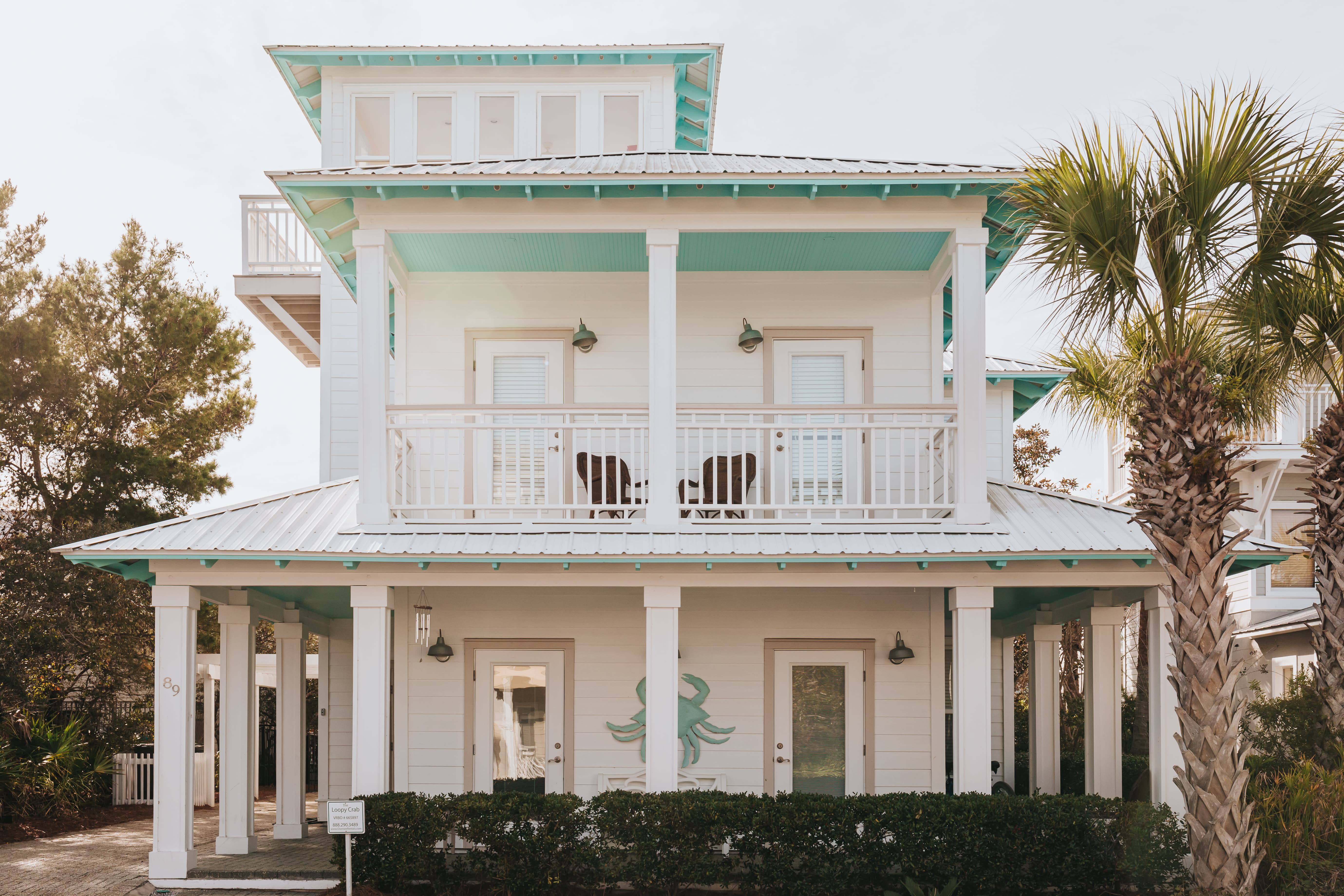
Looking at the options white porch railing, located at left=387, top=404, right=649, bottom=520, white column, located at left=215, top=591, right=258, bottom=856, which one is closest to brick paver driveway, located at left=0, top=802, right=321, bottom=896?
white column, located at left=215, top=591, right=258, bottom=856

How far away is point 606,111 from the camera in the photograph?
1537 centimetres

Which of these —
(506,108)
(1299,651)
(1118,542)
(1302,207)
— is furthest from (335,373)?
(1299,651)

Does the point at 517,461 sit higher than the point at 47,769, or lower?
higher

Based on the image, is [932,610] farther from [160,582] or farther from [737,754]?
[160,582]

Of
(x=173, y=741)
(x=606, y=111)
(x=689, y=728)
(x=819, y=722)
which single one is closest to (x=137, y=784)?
(x=173, y=741)

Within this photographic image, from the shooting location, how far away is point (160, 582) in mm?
9289

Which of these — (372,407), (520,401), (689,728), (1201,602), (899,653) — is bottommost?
(689,728)

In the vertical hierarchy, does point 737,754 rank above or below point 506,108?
below

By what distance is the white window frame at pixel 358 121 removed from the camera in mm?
14961

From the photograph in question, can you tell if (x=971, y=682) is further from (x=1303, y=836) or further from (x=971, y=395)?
(x=1303, y=836)

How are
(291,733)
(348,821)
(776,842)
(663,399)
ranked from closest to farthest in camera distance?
(348,821) → (776,842) → (663,399) → (291,733)

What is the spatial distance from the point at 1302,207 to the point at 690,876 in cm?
680

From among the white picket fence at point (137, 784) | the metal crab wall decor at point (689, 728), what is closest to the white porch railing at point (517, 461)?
the metal crab wall decor at point (689, 728)

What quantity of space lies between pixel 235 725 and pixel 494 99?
29.7 feet
